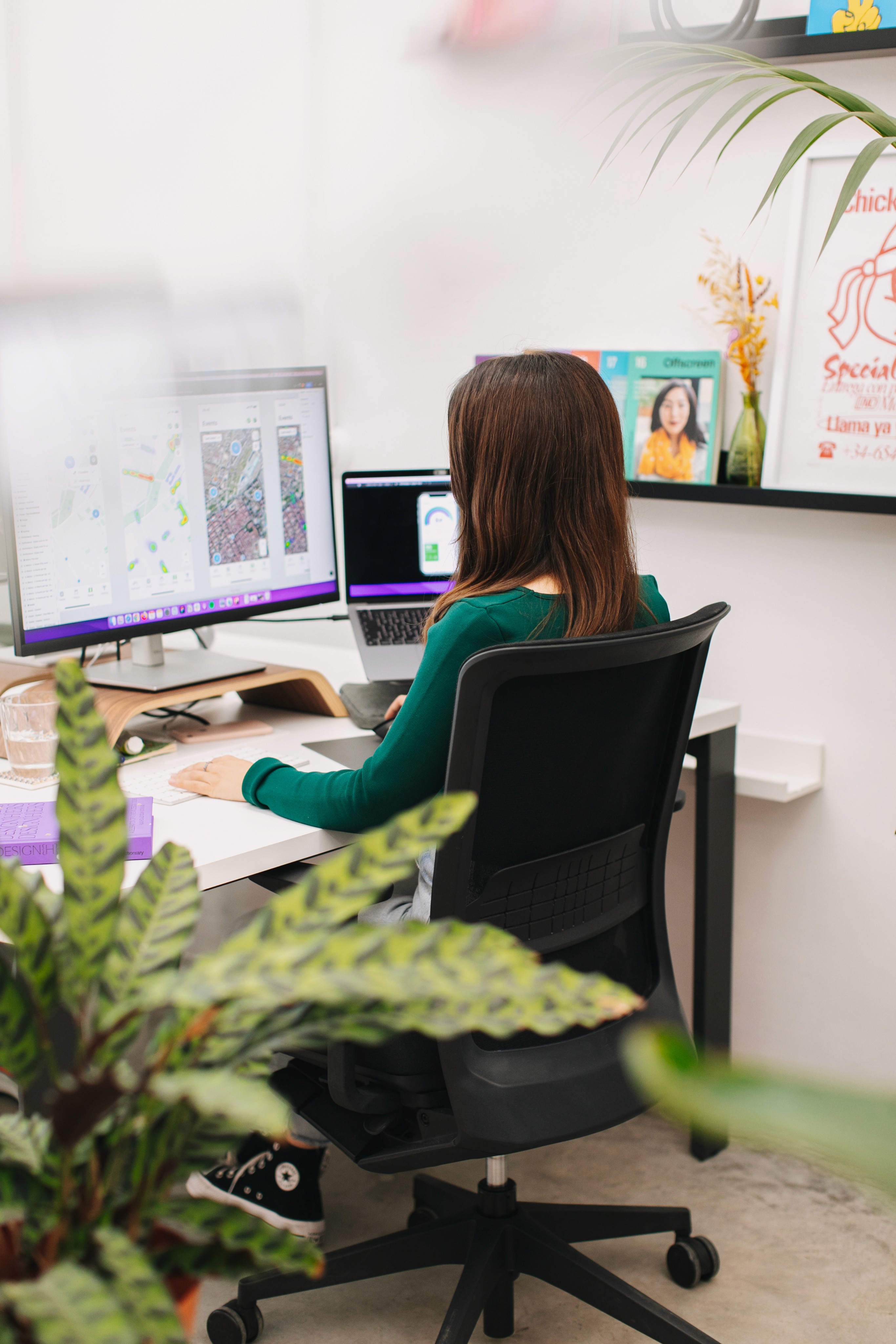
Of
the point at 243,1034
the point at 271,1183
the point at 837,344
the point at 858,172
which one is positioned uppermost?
the point at 858,172

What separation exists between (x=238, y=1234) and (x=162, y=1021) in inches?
3.2

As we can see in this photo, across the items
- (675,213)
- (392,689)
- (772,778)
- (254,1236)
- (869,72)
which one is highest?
(869,72)

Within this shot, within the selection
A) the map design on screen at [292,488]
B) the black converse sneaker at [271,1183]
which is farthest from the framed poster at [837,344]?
the black converse sneaker at [271,1183]

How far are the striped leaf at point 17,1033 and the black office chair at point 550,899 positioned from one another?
0.70m

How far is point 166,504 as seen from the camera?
1733mm

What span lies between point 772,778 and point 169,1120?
1722mm

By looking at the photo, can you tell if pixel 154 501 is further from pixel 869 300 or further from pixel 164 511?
pixel 869 300

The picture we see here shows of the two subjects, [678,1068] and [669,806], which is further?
[669,806]

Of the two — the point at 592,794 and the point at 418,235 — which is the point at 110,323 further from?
the point at 592,794

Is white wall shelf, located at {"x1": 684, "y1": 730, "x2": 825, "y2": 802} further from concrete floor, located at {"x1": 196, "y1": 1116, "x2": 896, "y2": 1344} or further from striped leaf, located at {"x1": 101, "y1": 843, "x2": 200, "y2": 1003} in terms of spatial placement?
striped leaf, located at {"x1": 101, "y1": 843, "x2": 200, "y2": 1003}

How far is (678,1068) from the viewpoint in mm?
227

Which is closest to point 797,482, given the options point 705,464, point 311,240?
point 705,464

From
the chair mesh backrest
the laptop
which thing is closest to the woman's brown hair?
the chair mesh backrest

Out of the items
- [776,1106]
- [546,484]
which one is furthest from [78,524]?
[776,1106]
